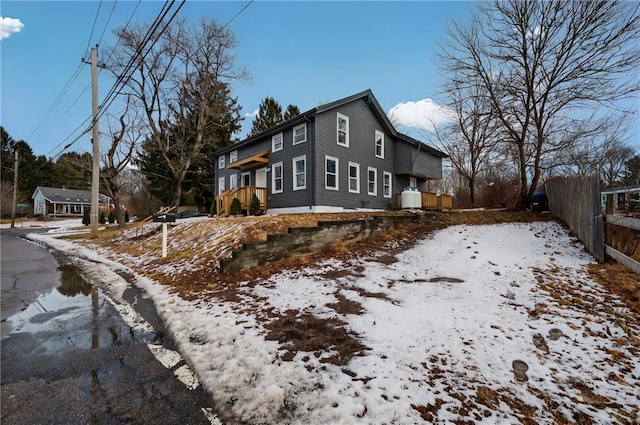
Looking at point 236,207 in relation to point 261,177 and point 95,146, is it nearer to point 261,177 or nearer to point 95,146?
point 261,177

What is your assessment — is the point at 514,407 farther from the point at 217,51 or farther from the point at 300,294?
the point at 217,51

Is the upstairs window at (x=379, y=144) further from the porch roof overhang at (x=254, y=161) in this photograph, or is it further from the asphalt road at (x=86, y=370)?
the asphalt road at (x=86, y=370)

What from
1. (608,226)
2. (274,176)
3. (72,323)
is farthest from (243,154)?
(608,226)

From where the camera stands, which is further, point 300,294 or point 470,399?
point 300,294

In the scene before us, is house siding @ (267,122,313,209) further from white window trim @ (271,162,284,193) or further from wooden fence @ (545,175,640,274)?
wooden fence @ (545,175,640,274)

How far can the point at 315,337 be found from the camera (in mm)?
2973

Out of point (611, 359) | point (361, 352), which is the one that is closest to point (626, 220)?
point (611, 359)

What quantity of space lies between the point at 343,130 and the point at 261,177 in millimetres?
5572

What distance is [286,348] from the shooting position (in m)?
2.78

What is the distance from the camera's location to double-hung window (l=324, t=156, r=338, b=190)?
524 inches

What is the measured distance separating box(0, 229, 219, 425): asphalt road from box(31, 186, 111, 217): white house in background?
4645 centimetres

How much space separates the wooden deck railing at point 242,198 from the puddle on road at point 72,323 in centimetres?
924

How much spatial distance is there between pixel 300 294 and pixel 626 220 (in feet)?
18.0

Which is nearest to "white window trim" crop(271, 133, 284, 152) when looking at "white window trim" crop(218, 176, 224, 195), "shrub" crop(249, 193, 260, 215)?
"shrub" crop(249, 193, 260, 215)
